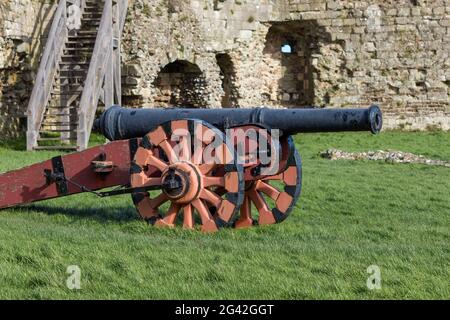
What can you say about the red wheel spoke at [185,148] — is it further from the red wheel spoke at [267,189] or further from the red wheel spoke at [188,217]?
the red wheel spoke at [267,189]

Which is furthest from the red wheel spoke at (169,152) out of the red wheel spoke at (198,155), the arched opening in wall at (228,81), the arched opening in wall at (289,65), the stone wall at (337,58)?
the arched opening in wall at (289,65)

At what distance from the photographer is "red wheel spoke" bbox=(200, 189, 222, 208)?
7020mm

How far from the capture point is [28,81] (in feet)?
57.5

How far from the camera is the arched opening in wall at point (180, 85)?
2027 cm

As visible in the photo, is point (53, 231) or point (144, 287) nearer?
point (144, 287)

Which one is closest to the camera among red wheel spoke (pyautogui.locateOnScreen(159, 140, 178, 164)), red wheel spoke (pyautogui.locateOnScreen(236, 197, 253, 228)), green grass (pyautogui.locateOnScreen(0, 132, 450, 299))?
green grass (pyautogui.locateOnScreen(0, 132, 450, 299))

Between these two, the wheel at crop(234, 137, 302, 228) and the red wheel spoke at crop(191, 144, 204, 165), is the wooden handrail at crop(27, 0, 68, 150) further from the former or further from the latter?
the red wheel spoke at crop(191, 144, 204, 165)

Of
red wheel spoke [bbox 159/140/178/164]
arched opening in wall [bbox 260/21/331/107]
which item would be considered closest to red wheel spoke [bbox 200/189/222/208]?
red wheel spoke [bbox 159/140/178/164]

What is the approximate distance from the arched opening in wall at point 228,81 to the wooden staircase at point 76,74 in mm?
4201

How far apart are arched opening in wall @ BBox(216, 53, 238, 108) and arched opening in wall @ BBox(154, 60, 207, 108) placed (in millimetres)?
1079

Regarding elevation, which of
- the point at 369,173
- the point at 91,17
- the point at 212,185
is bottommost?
the point at 369,173

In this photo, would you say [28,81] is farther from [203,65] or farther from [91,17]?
[203,65]

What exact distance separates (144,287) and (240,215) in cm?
265

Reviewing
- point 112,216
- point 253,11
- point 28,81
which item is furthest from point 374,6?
point 112,216
